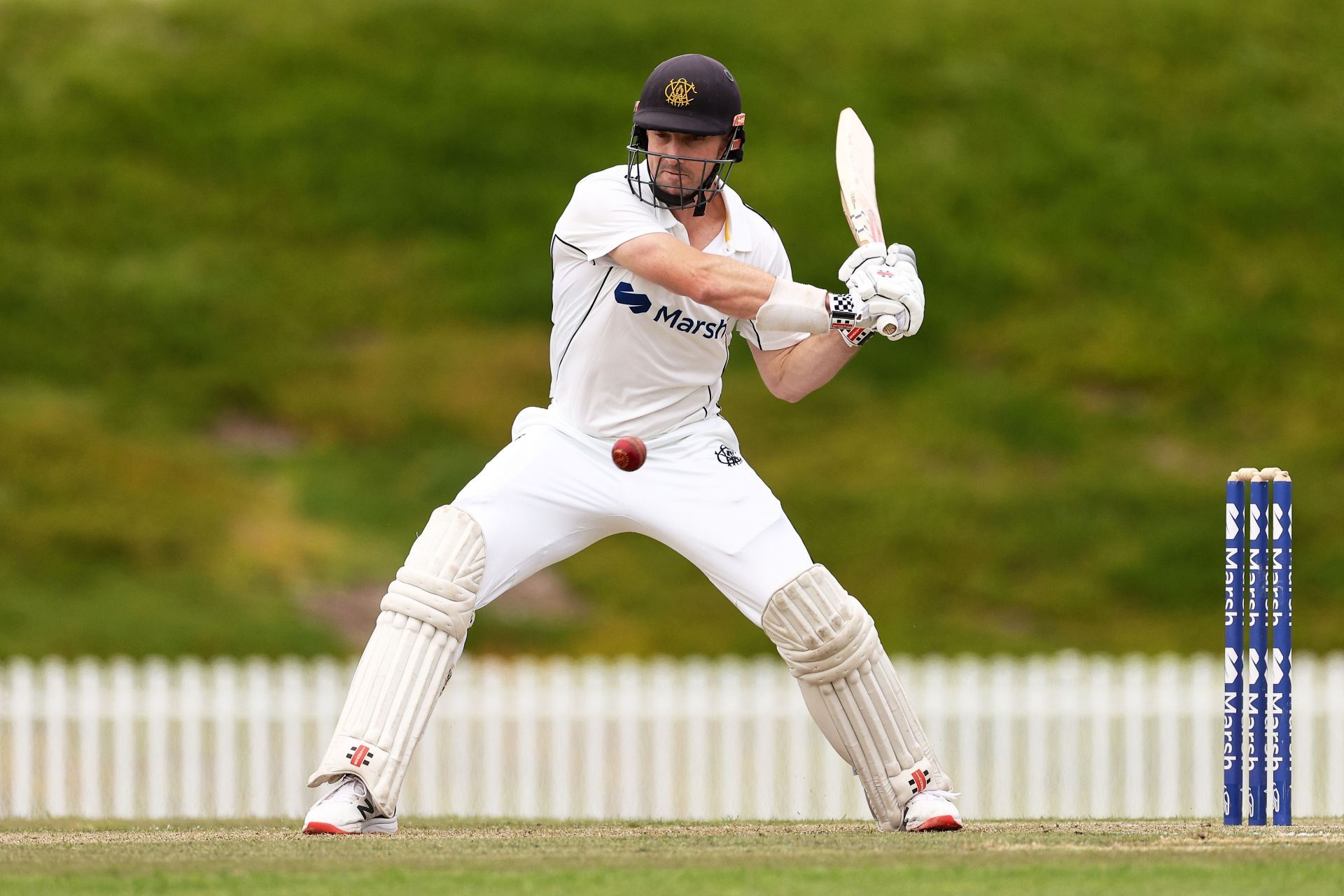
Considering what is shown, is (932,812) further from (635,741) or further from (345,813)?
(635,741)

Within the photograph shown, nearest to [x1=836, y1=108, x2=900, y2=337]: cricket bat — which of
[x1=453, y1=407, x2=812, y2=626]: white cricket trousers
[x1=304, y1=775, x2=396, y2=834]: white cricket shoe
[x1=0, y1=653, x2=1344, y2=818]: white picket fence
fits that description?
[x1=453, y1=407, x2=812, y2=626]: white cricket trousers

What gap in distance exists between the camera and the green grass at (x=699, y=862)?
11.2 feet

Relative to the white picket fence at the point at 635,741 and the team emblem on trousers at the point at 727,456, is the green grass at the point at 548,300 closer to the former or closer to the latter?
the white picket fence at the point at 635,741

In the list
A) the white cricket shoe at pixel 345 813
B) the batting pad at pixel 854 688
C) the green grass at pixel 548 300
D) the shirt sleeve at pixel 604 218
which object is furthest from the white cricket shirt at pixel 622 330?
the green grass at pixel 548 300

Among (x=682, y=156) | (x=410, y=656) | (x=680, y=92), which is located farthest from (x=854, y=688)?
(x=680, y=92)

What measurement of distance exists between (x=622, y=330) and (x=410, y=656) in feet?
3.00

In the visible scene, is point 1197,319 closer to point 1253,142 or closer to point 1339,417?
point 1339,417

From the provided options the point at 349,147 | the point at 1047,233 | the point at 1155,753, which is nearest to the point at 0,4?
the point at 349,147

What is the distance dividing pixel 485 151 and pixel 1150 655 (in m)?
9.19

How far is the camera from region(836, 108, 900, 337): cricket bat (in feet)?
15.5

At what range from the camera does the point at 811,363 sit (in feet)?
15.8

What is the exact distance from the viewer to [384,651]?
14.6ft

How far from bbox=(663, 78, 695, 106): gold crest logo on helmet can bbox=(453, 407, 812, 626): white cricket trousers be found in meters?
0.79

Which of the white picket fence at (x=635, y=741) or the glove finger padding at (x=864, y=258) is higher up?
the glove finger padding at (x=864, y=258)
